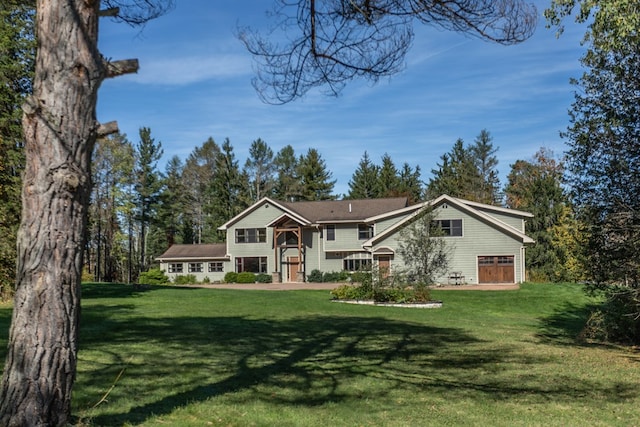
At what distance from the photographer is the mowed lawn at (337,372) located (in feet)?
19.7

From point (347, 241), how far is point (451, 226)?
924cm

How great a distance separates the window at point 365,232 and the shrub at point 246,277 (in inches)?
355

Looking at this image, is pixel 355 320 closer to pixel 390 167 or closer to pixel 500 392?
pixel 500 392

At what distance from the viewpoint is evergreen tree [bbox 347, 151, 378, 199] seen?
68.2 m

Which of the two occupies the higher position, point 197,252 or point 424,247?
point 424,247

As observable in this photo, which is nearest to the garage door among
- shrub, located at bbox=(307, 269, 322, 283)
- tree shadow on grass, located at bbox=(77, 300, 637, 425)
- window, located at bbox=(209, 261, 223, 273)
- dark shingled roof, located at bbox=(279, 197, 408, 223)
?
dark shingled roof, located at bbox=(279, 197, 408, 223)

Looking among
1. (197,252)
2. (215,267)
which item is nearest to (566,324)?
(215,267)

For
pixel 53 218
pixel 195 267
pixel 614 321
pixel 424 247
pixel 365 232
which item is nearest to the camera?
pixel 53 218

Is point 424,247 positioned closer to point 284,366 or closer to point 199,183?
point 284,366

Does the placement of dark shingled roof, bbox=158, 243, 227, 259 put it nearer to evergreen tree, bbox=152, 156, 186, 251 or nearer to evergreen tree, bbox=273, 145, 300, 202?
evergreen tree, bbox=152, 156, 186, 251

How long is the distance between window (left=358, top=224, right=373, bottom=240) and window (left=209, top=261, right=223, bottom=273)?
1295 centimetres

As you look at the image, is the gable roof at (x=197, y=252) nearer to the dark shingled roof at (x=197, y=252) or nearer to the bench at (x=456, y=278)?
the dark shingled roof at (x=197, y=252)

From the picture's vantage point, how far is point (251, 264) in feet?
152

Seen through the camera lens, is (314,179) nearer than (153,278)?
No
